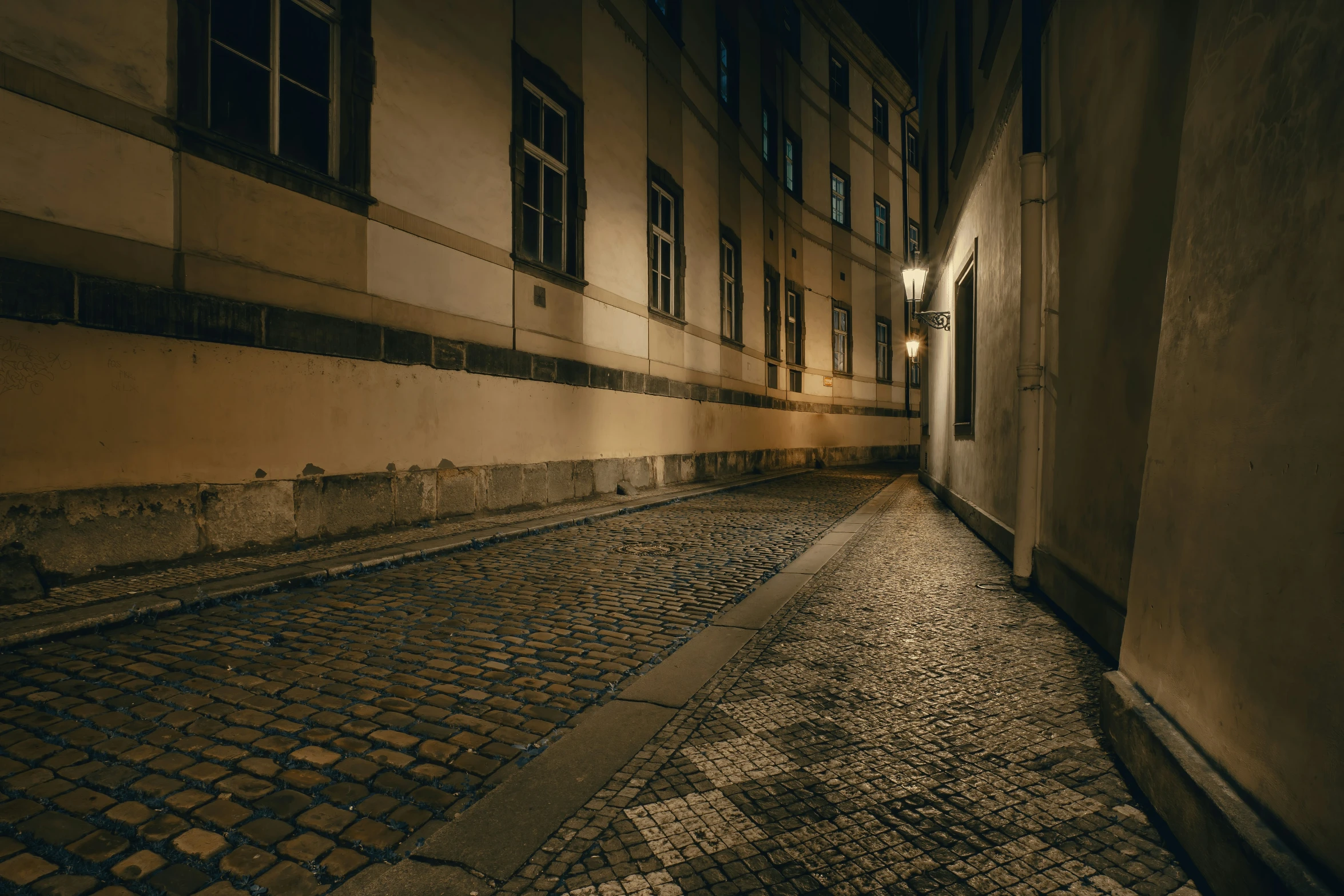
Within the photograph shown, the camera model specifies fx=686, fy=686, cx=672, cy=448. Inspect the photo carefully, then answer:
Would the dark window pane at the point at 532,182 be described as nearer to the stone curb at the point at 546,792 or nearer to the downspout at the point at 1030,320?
the downspout at the point at 1030,320

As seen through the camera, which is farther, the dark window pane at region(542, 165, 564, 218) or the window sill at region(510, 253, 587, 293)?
the dark window pane at region(542, 165, 564, 218)

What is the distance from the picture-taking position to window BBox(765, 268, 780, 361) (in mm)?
18188

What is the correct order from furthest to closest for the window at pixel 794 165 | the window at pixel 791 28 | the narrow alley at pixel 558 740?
the window at pixel 794 165
the window at pixel 791 28
the narrow alley at pixel 558 740

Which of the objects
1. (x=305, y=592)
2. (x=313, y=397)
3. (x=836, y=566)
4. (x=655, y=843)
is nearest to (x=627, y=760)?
(x=655, y=843)

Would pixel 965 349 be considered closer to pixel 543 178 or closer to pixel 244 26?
pixel 543 178

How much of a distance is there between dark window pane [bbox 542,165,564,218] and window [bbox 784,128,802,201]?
11528 mm

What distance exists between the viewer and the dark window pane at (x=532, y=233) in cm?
908

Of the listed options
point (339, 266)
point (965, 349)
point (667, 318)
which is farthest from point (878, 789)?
point (667, 318)

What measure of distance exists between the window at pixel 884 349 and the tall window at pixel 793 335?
6.19 metres

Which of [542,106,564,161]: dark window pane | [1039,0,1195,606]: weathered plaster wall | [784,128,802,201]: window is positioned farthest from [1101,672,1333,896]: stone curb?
[784,128,802,201]: window

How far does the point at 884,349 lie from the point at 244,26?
902 inches

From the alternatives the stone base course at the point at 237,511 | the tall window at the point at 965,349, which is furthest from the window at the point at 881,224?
the stone base course at the point at 237,511

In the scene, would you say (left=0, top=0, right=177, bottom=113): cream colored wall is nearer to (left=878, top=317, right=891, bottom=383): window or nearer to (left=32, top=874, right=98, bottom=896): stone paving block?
(left=32, top=874, right=98, bottom=896): stone paving block

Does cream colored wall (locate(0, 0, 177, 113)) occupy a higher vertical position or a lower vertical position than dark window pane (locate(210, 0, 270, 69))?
lower
